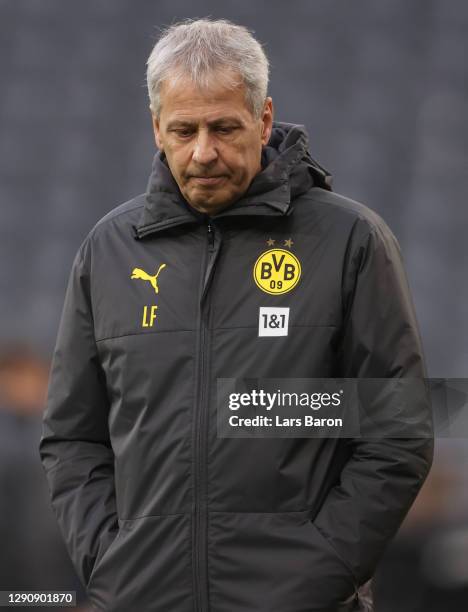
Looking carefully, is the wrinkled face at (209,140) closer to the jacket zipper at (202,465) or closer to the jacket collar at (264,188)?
the jacket collar at (264,188)

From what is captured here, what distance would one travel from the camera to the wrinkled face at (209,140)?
1971 millimetres

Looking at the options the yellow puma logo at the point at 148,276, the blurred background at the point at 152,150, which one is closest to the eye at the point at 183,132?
the yellow puma logo at the point at 148,276

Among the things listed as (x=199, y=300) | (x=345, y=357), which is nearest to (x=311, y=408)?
(x=345, y=357)

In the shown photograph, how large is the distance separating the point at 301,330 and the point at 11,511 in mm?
1614

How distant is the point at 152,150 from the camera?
3.72m

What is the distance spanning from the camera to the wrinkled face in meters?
1.97

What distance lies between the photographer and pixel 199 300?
1.99m

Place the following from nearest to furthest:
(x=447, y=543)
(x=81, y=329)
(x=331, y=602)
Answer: (x=331, y=602)
(x=81, y=329)
(x=447, y=543)

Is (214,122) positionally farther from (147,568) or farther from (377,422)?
(147,568)

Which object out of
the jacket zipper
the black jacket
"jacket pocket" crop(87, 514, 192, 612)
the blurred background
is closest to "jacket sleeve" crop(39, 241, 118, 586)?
the black jacket

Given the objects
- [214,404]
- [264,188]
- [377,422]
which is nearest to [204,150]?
[264,188]

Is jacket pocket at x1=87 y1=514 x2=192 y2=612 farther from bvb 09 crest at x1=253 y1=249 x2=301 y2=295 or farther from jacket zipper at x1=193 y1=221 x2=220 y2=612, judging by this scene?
bvb 09 crest at x1=253 y1=249 x2=301 y2=295

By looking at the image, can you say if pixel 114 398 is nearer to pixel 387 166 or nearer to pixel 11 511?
pixel 11 511

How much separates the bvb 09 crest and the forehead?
22cm
